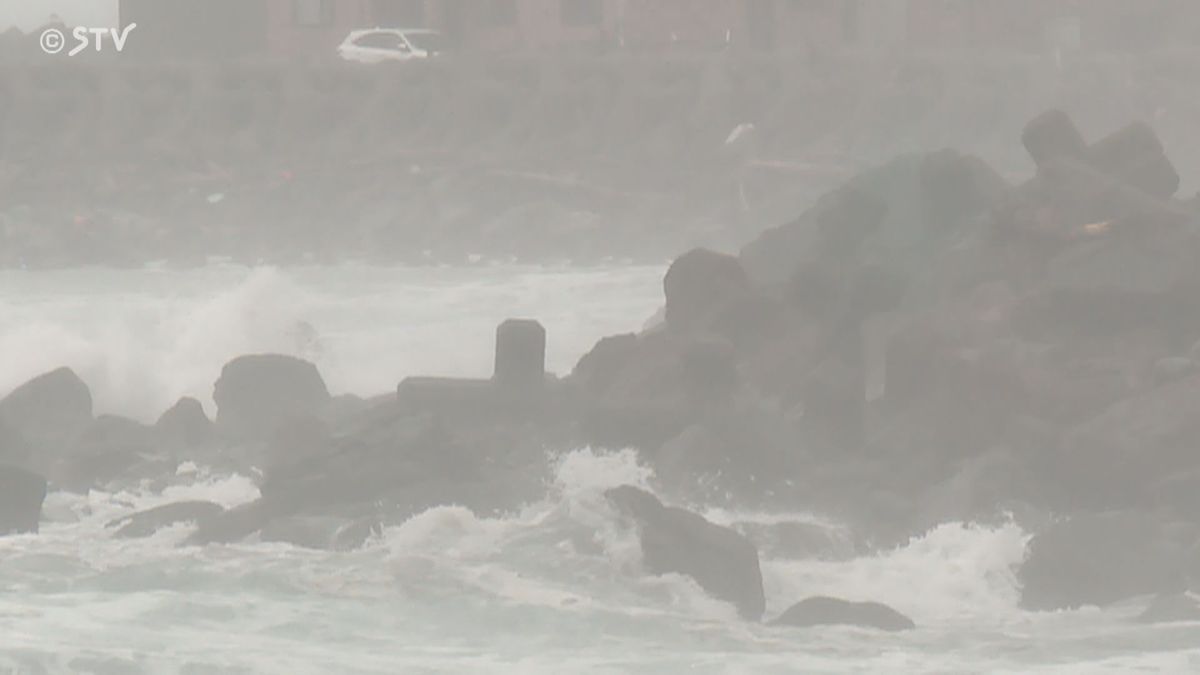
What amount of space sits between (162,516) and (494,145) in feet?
75.3

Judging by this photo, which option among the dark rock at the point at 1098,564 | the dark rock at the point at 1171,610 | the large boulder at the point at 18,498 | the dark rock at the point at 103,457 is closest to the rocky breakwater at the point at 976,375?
the dark rock at the point at 1098,564

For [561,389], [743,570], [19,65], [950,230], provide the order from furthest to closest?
[19,65]
[950,230]
[561,389]
[743,570]

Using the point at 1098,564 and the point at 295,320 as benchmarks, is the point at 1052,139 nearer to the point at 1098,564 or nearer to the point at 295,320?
the point at 1098,564

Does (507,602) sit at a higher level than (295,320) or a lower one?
lower

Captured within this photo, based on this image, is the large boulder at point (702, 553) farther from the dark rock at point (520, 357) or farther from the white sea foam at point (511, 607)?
the dark rock at point (520, 357)

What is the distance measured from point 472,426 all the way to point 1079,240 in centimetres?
363

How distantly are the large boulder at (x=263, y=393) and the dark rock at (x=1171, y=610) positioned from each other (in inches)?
244

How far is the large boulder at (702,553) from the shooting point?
1133 centimetres

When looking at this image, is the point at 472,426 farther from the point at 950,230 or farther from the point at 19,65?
the point at 19,65

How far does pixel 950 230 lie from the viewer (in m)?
15.7

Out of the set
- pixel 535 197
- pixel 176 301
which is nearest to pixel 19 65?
pixel 535 197

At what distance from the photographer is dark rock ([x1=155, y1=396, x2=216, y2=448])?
1538 centimetres

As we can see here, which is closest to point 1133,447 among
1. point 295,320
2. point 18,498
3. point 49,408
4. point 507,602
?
point 507,602

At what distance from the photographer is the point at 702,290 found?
14961mm
